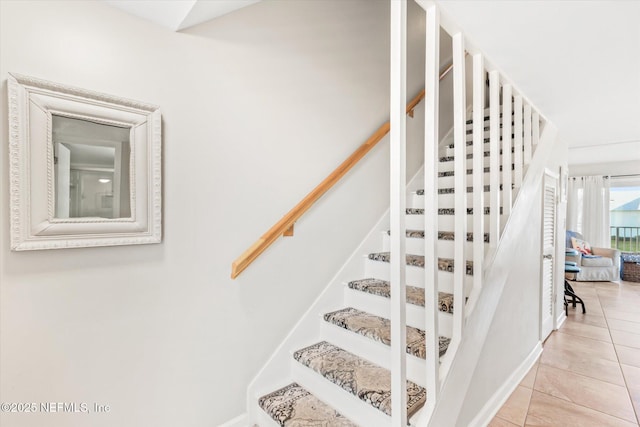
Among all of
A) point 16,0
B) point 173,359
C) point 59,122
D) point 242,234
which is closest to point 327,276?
point 242,234

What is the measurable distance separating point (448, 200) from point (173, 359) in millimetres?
2241

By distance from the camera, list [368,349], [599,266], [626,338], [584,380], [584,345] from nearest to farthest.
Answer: [368,349] → [584,380] → [584,345] → [626,338] → [599,266]

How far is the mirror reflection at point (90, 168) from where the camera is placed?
113 centimetres

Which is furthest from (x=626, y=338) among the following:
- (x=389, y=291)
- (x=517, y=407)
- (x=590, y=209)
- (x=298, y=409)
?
(x=590, y=209)

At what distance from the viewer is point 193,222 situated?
147cm

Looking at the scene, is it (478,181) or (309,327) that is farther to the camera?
(309,327)

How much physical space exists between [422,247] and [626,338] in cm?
259

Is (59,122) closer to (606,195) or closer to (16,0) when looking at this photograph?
(16,0)

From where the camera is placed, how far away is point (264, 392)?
1.69 m

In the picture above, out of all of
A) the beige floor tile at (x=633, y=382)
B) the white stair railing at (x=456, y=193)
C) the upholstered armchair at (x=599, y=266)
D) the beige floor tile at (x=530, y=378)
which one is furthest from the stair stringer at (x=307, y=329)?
the upholstered armchair at (x=599, y=266)

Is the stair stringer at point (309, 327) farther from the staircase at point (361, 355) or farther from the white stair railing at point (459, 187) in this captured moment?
the white stair railing at point (459, 187)

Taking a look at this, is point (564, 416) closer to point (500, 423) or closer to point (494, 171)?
point (500, 423)

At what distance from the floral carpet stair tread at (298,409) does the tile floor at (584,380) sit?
40.1 inches

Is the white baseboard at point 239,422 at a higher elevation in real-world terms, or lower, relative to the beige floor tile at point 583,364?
higher
